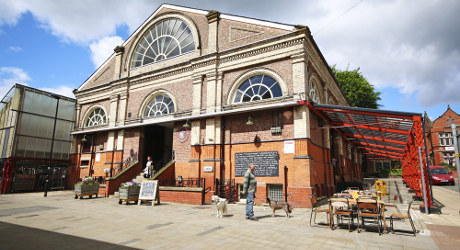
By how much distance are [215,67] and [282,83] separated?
4211 millimetres

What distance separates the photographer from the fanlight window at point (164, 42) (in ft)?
56.3

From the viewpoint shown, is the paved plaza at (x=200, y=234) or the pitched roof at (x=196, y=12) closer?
the paved plaza at (x=200, y=234)

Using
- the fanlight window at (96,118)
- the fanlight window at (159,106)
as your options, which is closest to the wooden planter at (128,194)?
the fanlight window at (159,106)

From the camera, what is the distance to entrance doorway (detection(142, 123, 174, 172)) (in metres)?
18.2

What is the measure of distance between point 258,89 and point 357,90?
25.8 m

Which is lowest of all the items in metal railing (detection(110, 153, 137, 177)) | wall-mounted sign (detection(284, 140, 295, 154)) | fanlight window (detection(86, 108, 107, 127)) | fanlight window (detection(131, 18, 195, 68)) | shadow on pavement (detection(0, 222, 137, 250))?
shadow on pavement (detection(0, 222, 137, 250))

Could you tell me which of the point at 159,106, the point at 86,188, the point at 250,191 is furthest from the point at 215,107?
the point at 86,188

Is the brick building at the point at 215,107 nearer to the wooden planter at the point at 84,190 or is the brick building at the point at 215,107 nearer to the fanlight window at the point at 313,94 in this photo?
the fanlight window at the point at 313,94

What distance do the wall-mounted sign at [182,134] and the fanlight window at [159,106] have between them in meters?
1.71

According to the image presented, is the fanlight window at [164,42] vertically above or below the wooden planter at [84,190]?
above

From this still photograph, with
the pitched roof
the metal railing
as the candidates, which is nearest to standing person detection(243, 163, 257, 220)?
the pitched roof

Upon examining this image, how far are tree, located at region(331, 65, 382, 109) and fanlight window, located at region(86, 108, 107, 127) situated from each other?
29.3m

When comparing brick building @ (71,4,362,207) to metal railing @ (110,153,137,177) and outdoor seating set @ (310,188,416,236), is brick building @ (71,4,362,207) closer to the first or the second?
metal railing @ (110,153,137,177)

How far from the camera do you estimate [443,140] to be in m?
43.3
